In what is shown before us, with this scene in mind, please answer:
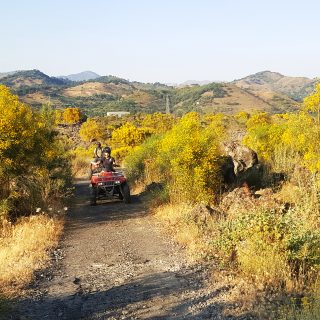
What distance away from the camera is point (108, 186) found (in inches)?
625

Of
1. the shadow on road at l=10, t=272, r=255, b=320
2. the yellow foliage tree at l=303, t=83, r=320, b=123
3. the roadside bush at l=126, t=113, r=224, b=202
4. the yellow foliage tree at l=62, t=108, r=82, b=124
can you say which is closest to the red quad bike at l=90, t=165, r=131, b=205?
the roadside bush at l=126, t=113, r=224, b=202

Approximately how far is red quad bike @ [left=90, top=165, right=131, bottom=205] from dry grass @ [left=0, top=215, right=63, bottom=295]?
3.23m

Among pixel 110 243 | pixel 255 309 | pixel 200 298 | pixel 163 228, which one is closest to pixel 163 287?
pixel 200 298

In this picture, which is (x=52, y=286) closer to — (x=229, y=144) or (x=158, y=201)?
(x=158, y=201)

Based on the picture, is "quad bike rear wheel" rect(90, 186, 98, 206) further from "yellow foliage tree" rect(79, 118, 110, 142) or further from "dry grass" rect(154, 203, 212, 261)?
"yellow foliage tree" rect(79, 118, 110, 142)

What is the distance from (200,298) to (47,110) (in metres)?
12.3

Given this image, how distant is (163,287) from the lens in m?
7.41

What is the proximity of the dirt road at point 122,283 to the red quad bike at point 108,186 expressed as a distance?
4.02 metres

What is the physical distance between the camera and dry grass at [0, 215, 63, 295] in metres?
7.88

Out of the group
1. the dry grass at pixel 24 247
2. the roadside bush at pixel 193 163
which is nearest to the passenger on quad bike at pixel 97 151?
the roadside bush at pixel 193 163

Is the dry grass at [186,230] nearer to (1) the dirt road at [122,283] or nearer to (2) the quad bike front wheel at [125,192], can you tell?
(1) the dirt road at [122,283]

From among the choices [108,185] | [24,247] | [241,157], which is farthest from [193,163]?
[24,247]

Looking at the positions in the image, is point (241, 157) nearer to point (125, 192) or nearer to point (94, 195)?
point (125, 192)

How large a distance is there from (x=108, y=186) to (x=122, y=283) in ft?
27.4
